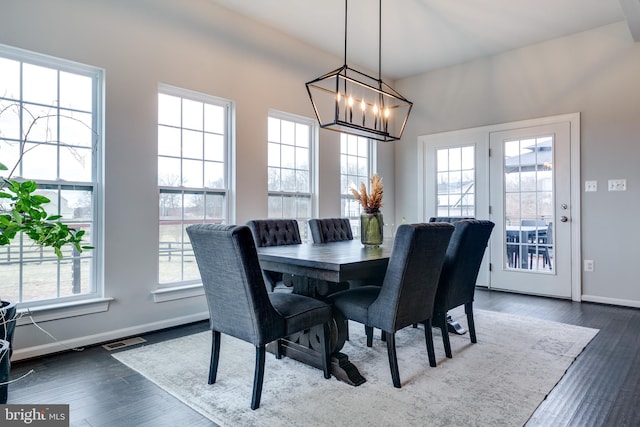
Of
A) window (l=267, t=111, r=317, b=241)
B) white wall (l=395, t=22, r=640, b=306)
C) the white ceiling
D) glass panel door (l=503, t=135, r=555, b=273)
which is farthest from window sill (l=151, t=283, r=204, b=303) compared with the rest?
white wall (l=395, t=22, r=640, b=306)

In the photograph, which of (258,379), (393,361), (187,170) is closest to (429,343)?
(393,361)

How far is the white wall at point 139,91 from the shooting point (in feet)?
9.21

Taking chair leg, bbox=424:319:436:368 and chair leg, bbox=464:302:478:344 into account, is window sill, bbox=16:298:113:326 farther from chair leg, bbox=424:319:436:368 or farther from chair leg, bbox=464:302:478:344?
chair leg, bbox=464:302:478:344

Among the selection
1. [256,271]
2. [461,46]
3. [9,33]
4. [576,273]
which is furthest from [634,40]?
[9,33]

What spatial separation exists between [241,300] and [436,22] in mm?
3746

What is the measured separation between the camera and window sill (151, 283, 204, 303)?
11.0 ft

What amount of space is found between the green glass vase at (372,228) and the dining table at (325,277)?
14.9 inches

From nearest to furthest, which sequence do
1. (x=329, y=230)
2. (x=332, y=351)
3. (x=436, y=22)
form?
(x=332, y=351), (x=329, y=230), (x=436, y=22)

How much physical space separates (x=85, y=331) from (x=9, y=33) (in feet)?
7.12

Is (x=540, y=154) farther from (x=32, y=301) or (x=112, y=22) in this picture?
(x=32, y=301)

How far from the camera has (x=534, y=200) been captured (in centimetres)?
482

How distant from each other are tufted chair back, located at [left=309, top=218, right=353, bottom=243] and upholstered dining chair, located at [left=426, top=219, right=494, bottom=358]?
125 centimetres

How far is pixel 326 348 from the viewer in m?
2.38

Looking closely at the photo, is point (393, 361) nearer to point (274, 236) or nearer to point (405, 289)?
point (405, 289)
